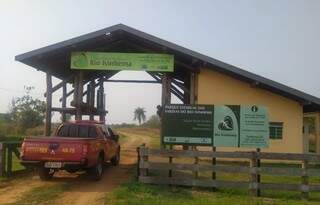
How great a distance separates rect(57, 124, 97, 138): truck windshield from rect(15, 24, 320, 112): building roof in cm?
569

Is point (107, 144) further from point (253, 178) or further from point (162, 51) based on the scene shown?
point (162, 51)

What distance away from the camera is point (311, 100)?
76.9 feet

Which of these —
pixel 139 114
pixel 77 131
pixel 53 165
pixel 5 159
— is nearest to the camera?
pixel 53 165

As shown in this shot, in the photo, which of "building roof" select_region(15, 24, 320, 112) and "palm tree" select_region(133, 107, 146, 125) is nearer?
"building roof" select_region(15, 24, 320, 112)

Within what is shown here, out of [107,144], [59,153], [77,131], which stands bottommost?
[59,153]

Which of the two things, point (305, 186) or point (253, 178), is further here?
point (253, 178)

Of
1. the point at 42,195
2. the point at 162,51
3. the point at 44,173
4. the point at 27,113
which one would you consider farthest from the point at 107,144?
→ the point at 27,113

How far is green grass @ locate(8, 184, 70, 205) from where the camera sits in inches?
475

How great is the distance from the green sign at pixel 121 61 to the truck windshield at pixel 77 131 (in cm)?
620

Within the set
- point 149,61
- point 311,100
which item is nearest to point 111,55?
point 149,61

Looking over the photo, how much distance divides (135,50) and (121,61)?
2.64m

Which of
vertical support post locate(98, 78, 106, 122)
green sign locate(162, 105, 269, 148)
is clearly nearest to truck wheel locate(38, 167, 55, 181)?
green sign locate(162, 105, 269, 148)

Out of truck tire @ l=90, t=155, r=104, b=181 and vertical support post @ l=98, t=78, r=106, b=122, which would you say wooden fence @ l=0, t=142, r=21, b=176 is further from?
vertical support post @ l=98, t=78, r=106, b=122

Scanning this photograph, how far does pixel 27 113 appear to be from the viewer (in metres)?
63.1
